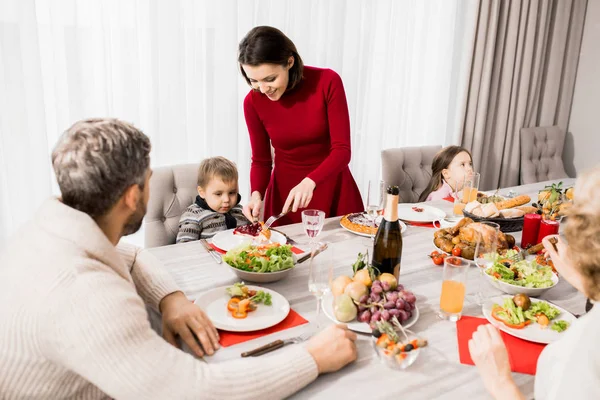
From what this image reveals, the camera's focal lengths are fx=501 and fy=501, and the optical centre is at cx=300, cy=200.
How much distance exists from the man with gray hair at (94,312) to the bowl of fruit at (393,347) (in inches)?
3.7

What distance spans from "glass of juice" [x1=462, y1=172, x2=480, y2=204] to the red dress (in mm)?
529

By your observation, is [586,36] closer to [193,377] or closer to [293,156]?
[293,156]

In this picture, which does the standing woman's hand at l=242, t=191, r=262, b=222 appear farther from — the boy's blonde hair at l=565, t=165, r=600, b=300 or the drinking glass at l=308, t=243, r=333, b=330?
the boy's blonde hair at l=565, t=165, r=600, b=300

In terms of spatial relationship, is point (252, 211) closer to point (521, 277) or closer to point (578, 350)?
point (521, 277)

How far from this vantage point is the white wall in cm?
434

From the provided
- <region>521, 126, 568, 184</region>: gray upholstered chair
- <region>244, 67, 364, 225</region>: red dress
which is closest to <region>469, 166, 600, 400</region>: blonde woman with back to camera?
<region>244, 67, 364, 225</region>: red dress

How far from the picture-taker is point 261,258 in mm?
1513

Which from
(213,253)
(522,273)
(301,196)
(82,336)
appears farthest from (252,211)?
(82,336)

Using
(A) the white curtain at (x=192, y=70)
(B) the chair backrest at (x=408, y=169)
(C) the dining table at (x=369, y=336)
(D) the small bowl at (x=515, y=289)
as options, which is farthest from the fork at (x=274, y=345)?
(A) the white curtain at (x=192, y=70)

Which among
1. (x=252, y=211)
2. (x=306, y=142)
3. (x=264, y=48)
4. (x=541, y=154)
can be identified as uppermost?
(x=264, y=48)

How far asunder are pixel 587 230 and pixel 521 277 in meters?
0.63

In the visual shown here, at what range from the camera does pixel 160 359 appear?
914 millimetres

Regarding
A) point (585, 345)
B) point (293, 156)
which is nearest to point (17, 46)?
point (293, 156)

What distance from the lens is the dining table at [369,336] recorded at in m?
1.07
